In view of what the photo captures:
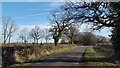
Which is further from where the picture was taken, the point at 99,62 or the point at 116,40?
the point at 116,40

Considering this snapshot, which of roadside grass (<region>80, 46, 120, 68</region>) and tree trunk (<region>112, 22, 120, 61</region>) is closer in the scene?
roadside grass (<region>80, 46, 120, 68</region>)

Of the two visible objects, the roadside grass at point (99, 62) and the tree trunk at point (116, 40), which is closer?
the roadside grass at point (99, 62)

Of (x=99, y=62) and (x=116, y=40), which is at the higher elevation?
(x=116, y=40)

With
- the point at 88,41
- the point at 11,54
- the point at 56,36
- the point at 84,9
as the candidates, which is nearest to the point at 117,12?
the point at 84,9

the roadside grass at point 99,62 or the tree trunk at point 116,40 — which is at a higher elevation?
the tree trunk at point 116,40

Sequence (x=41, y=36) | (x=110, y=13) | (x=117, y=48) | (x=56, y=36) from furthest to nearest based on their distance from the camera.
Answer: (x=41, y=36) < (x=56, y=36) < (x=117, y=48) < (x=110, y=13)

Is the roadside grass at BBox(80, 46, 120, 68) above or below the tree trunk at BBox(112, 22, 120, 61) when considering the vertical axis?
below

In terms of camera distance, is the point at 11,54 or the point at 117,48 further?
the point at 117,48

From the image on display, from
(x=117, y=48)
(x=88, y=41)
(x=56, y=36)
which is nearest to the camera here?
(x=117, y=48)

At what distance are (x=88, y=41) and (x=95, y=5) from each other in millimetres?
94743

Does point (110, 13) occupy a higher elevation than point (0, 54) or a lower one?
higher

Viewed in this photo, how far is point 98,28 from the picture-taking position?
26953mm

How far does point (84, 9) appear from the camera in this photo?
84.0ft

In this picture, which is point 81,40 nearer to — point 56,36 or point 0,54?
point 56,36
